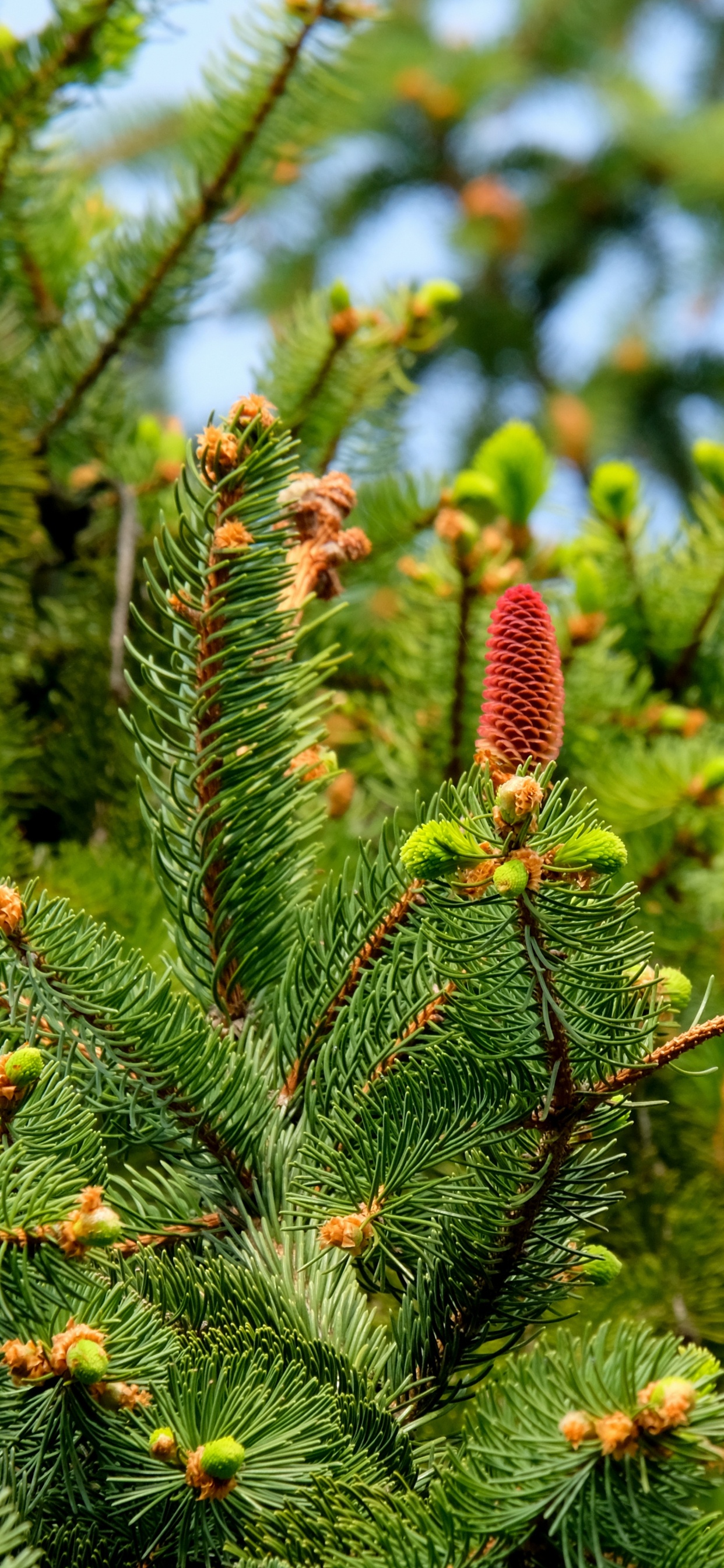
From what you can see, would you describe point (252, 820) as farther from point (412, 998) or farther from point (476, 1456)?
point (476, 1456)

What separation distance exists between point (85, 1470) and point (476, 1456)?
141 mm

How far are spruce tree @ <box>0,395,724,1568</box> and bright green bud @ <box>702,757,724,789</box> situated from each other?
1.17 ft

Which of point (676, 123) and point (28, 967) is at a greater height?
point (28, 967)

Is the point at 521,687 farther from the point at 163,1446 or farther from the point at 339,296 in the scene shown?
the point at 339,296

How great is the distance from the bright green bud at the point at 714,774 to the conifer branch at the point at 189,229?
623 millimetres

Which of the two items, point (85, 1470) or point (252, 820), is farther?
point (252, 820)

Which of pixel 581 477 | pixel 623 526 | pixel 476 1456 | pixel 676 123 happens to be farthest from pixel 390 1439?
pixel 676 123

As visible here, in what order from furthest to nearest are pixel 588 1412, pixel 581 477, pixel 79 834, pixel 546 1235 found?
pixel 581 477, pixel 79 834, pixel 546 1235, pixel 588 1412

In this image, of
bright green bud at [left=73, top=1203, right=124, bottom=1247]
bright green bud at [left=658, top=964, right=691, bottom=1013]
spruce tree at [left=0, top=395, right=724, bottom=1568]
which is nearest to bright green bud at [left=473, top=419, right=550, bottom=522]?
spruce tree at [left=0, top=395, right=724, bottom=1568]

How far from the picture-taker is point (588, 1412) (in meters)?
0.43

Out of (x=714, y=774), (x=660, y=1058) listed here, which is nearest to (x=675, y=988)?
(x=660, y=1058)

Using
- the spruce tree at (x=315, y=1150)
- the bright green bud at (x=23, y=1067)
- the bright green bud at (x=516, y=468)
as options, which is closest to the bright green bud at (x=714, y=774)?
the bright green bud at (x=516, y=468)

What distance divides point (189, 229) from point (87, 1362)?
0.98 m

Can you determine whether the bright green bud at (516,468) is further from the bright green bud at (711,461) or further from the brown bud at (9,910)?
the brown bud at (9,910)
